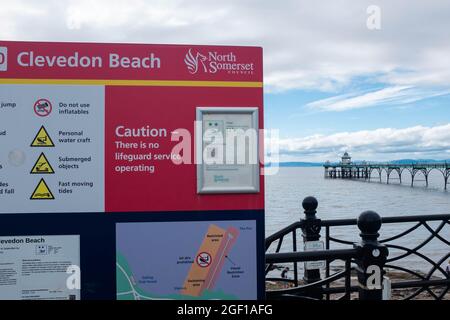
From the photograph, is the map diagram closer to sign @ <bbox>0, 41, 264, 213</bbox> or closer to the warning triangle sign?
A: sign @ <bbox>0, 41, 264, 213</bbox>

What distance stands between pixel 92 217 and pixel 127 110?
3.08ft

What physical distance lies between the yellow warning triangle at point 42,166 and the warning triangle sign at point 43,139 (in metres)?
0.09

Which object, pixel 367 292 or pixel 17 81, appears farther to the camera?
pixel 367 292

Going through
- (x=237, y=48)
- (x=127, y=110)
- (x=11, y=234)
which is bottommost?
(x=11, y=234)

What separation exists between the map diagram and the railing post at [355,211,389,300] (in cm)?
106

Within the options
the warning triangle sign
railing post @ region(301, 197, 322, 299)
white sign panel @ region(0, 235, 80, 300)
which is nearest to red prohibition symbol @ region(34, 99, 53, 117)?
the warning triangle sign

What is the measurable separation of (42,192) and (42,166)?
0.71ft

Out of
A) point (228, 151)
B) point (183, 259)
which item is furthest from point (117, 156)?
point (183, 259)

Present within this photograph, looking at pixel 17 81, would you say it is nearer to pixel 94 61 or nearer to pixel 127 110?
pixel 94 61

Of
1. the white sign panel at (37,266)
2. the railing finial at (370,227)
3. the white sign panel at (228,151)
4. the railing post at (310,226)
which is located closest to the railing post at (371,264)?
the railing finial at (370,227)

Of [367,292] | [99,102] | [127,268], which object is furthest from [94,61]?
[367,292]

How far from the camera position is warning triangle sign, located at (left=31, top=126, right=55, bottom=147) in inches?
142

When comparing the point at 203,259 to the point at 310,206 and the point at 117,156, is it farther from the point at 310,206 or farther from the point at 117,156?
the point at 310,206
